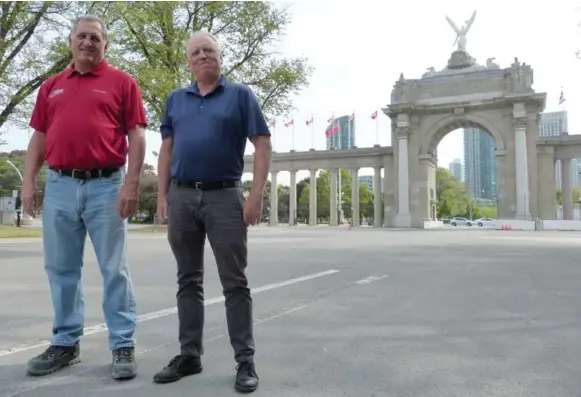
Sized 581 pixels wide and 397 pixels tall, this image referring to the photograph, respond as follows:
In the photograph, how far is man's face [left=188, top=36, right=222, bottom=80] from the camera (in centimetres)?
318

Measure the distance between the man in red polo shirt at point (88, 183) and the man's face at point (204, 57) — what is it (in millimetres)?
528

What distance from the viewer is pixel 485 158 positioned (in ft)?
536

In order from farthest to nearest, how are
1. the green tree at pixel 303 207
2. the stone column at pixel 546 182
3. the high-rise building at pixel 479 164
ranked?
1. the high-rise building at pixel 479 164
2. the green tree at pixel 303 207
3. the stone column at pixel 546 182

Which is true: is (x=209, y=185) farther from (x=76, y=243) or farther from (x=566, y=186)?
(x=566, y=186)

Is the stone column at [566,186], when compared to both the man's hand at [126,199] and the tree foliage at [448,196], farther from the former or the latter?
the man's hand at [126,199]

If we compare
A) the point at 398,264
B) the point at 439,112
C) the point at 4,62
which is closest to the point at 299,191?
the point at 439,112

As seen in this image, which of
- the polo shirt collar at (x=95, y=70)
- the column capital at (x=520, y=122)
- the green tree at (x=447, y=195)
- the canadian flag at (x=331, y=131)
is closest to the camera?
the polo shirt collar at (x=95, y=70)

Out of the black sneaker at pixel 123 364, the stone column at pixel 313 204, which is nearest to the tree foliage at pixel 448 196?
the stone column at pixel 313 204

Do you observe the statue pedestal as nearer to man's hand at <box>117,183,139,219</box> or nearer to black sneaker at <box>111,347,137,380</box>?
man's hand at <box>117,183,139,219</box>

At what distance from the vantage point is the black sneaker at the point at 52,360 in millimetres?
3035

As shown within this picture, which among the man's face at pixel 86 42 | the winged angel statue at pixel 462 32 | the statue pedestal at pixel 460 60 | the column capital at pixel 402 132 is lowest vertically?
the man's face at pixel 86 42

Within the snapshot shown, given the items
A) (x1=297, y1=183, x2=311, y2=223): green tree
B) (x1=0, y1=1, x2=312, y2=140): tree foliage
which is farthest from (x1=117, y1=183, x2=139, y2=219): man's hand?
(x1=297, y1=183, x2=311, y2=223): green tree

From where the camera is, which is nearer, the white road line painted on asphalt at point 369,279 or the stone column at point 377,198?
the white road line painted on asphalt at point 369,279


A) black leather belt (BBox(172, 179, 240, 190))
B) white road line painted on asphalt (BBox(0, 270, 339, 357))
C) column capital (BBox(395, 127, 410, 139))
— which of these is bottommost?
white road line painted on asphalt (BBox(0, 270, 339, 357))
